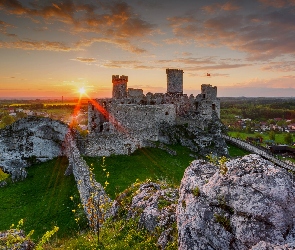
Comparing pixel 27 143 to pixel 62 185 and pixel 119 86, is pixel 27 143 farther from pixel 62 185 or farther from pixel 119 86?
pixel 119 86

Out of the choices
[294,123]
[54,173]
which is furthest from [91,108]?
[294,123]

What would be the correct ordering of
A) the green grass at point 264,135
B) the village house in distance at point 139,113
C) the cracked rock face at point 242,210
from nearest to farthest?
1. the cracked rock face at point 242,210
2. the village house in distance at point 139,113
3. the green grass at point 264,135

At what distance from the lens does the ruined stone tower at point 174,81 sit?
44.6 metres

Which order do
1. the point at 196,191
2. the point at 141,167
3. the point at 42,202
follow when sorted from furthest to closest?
the point at 141,167, the point at 42,202, the point at 196,191

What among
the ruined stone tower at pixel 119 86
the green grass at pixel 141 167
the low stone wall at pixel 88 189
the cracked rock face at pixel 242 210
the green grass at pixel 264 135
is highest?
the ruined stone tower at pixel 119 86

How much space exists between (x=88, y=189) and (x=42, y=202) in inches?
268

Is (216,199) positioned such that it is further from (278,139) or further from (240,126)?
(240,126)

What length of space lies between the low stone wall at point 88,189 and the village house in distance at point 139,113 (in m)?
4.52

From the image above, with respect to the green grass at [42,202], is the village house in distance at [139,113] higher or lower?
higher

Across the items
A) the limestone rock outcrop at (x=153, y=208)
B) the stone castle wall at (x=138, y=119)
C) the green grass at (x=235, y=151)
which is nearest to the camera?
the limestone rock outcrop at (x=153, y=208)

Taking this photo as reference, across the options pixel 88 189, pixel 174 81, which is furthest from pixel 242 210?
pixel 174 81

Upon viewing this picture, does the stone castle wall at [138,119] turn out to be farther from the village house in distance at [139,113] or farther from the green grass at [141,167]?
the green grass at [141,167]

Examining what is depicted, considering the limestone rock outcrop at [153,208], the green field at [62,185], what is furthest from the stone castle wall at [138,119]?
the limestone rock outcrop at [153,208]

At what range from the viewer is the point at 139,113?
34.0 metres
